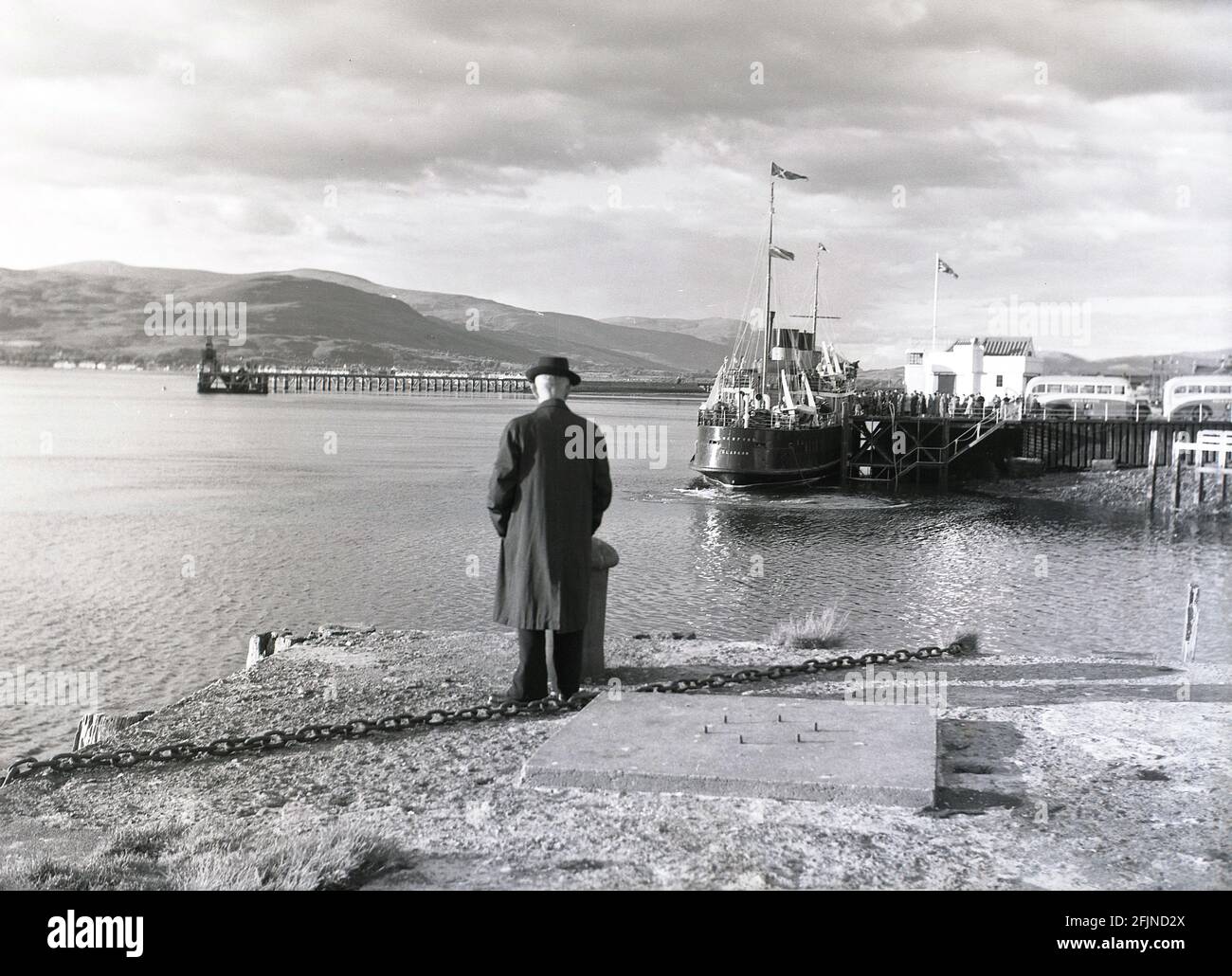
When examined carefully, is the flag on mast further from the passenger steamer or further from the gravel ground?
the gravel ground

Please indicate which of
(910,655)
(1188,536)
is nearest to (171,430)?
(1188,536)

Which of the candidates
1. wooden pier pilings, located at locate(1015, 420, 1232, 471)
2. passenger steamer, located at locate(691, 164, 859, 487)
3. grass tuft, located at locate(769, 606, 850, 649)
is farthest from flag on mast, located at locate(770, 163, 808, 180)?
grass tuft, located at locate(769, 606, 850, 649)

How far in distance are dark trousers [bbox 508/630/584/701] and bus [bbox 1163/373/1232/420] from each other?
61.6 m

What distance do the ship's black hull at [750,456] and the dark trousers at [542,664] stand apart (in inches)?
1654

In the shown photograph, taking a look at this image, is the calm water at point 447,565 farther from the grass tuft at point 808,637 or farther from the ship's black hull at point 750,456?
the grass tuft at point 808,637

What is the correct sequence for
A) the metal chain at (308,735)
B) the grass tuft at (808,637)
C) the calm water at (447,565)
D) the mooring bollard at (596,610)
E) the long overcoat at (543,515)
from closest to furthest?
1. the metal chain at (308,735)
2. the long overcoat at (543,515)
3. the mooring bollard at (596,610)
4. the grass tuft at (808,637)
5. the calm water at (447,565)

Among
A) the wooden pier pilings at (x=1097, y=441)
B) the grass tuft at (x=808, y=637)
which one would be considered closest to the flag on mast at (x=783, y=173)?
the wooden pier pilings at (x=1097, y=441)

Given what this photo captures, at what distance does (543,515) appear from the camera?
292 inches

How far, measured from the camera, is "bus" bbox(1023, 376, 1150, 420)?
215 ft

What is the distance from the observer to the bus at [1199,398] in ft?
208

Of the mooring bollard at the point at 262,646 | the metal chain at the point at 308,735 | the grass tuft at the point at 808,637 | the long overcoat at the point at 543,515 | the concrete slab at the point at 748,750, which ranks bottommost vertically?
the mooring bollard at the point at 262,646

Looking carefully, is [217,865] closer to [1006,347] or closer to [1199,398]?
[1199,398]

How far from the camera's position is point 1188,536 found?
36.3 m

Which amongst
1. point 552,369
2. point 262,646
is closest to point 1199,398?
point 262,646
